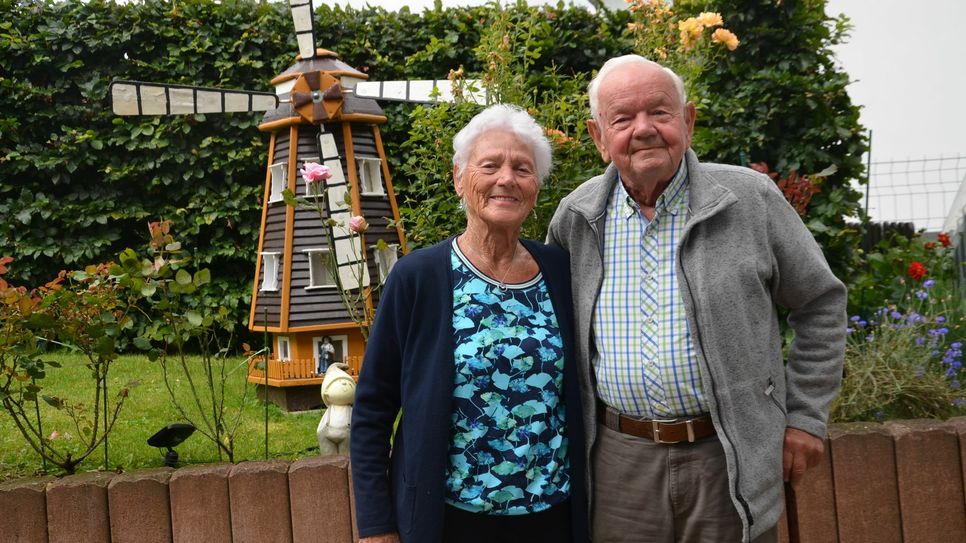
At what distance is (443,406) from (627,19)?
6.55 m

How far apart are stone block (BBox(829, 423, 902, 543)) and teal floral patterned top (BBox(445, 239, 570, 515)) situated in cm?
143

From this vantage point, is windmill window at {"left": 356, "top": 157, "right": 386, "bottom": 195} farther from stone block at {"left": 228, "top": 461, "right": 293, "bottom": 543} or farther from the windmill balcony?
stone block at {"left": 228, "top": 461, "right": 293, "bottom": 543}

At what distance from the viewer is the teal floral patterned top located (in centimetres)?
→ 185

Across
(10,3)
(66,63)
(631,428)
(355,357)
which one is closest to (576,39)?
(355,357)

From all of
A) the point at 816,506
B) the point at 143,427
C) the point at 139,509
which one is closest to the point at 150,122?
the point at 143,427

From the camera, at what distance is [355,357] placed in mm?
5605

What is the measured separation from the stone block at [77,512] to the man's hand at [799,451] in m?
2.22

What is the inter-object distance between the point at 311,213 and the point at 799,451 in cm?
→ 433

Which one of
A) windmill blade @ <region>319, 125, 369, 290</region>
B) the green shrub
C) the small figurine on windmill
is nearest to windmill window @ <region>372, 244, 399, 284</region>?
windmill blade @ <region>319, 125, 369, 290</region>

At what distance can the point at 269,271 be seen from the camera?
5832mm

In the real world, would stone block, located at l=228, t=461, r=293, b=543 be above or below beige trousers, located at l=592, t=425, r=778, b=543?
below

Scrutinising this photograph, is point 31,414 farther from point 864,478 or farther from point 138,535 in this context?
point 864,478

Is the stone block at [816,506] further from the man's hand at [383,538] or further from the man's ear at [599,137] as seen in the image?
the man's hand at [383,538]

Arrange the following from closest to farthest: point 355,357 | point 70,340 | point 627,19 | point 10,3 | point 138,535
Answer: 1. point 138,535
2. point 70,340
3. point 355,357
4. point 10,3
5. point 627,19
